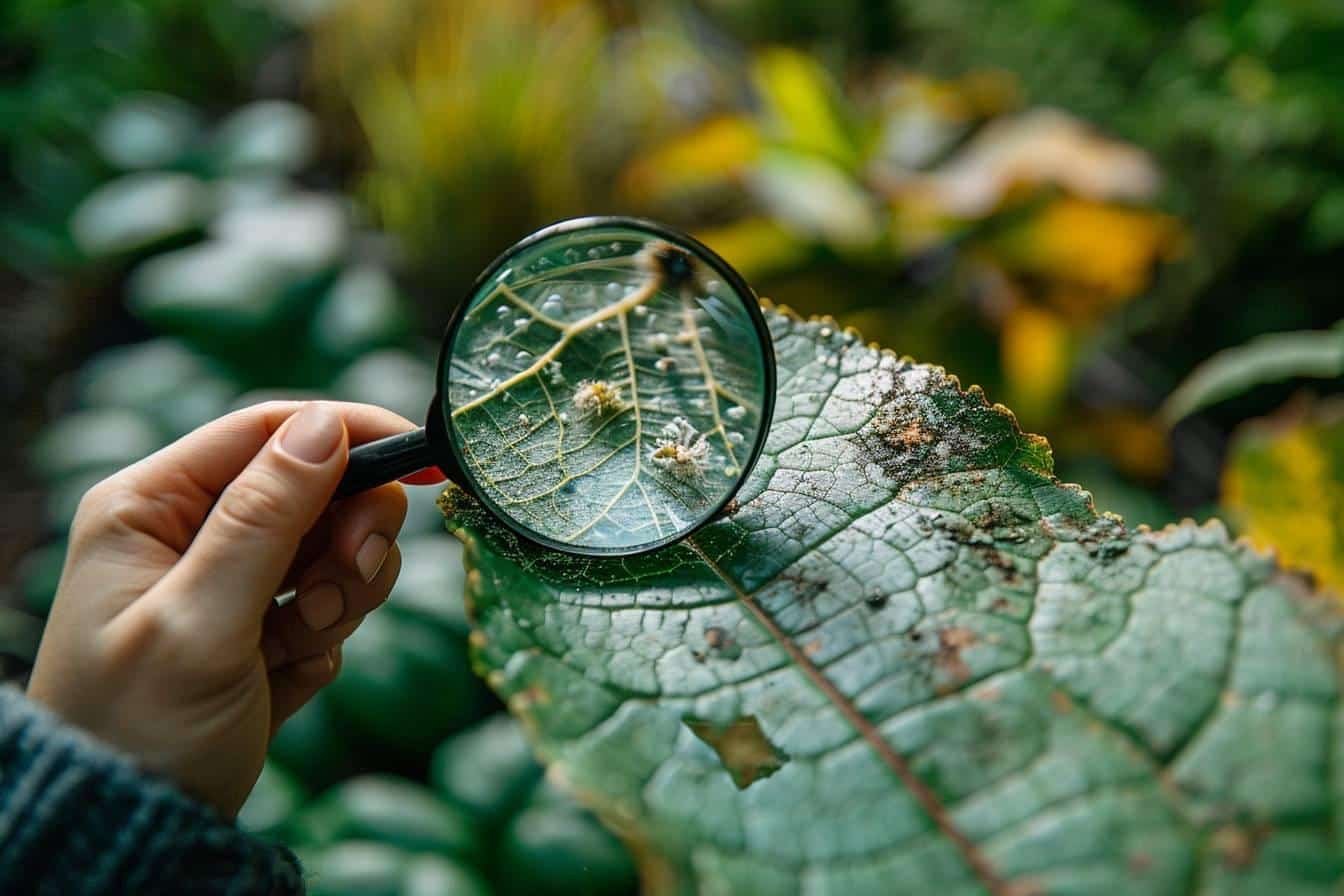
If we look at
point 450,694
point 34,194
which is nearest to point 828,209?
point 450,694

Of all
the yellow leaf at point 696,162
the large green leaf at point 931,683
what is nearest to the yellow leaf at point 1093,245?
the yellow leaf at point 696,162

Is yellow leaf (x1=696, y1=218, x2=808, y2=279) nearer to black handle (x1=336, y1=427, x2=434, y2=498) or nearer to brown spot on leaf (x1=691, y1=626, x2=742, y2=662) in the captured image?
black handle (x1=336, y1=427, x2=434, y2=498)

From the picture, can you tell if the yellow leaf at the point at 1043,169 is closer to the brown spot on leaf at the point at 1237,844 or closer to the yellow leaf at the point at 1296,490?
the yellow leaf at the point at 1296,490

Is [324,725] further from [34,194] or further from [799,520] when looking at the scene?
[34,194]

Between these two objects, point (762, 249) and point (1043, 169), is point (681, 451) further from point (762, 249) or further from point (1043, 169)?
point (1043, 169)

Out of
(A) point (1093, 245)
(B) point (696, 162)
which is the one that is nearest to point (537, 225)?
(B) point (696, 162)

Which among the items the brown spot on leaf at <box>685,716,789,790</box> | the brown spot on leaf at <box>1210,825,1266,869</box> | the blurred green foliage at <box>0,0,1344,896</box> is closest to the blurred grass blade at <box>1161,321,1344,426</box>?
the blurred green foliage at <box>0,0,1344,896</box>
